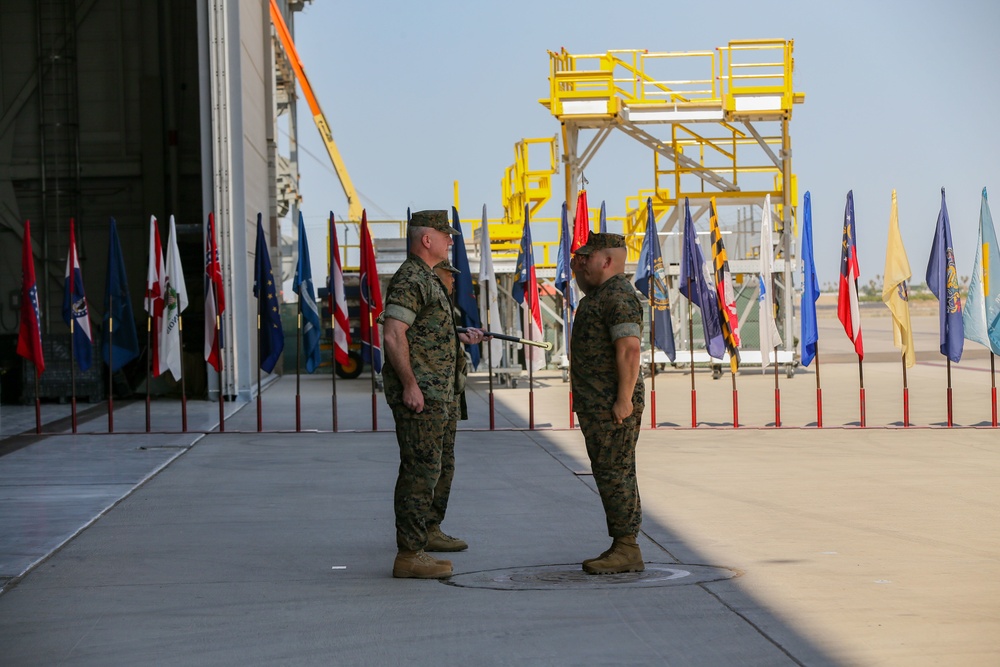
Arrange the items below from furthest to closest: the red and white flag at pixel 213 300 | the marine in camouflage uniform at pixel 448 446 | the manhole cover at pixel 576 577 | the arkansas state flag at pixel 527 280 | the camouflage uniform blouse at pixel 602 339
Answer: the arkansas state flag at pixel 527 280 → the red and white flag at pixel 213 300 → the marine in camouflage uniform at pixel 448 446 → the camouflage uniform blouse at pixel 602 339 → the manhole cover at pixel 576 577

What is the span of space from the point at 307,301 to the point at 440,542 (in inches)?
358

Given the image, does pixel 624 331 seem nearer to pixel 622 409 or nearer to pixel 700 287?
pixel 622 409

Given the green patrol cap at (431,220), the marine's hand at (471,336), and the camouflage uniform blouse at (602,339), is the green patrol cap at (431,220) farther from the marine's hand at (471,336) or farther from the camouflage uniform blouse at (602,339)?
the camouflage uniform blouse at (602,339)

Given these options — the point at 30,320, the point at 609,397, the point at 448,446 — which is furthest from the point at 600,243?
the point at 30,320

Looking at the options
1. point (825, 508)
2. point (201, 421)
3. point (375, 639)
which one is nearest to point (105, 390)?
point (201, 421)

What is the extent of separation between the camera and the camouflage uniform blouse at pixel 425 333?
7.35 meters

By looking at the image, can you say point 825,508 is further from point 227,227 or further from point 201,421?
point 227,227

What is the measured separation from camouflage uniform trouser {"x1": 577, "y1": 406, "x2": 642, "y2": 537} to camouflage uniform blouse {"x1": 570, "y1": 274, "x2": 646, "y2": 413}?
11 centimetres

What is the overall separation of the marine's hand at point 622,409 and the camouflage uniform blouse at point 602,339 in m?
0.09

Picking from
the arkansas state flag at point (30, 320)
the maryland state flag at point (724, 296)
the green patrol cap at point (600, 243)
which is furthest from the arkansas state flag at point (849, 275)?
the arkansas state flag at point (30, 320)

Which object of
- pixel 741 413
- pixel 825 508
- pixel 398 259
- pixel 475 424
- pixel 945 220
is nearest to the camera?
pixel 825 508

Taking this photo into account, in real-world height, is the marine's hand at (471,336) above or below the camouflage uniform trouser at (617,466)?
above

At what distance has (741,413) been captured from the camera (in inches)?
755

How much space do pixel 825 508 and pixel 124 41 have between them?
2181 centimetres
